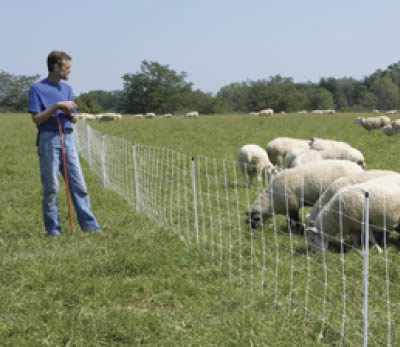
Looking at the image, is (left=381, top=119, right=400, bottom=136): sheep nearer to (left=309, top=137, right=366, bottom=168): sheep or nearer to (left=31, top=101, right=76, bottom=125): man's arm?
(left=309, top=137, right=366, bottom=168): sheep

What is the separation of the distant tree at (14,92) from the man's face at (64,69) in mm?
95455

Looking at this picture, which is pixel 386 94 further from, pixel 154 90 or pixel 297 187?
pixel 297 187

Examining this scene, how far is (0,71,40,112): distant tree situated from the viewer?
316ft

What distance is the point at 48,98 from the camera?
5266mm

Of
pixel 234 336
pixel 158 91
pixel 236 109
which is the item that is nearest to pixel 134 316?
pixel 234 336

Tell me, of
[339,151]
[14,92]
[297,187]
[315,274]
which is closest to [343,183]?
[297,187]

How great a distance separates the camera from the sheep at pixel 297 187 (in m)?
6.36

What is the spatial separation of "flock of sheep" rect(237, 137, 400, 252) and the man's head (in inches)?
94.3

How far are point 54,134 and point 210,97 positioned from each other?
3495 inches

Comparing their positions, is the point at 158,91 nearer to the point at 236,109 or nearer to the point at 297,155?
the point at 236,109

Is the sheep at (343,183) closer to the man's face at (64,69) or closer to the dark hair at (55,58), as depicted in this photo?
the man's face at (64,69)

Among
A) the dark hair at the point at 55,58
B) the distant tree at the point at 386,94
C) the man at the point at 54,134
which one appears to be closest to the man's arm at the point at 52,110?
the man at the point at 54,134

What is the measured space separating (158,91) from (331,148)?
7957cm

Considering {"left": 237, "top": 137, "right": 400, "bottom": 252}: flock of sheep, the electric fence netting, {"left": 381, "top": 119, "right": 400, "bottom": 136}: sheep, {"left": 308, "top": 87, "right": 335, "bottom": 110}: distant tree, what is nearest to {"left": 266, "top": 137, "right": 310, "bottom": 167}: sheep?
{"left": 237, "top": 137, "right": 400, "bottom": 252}: flock of sheep
